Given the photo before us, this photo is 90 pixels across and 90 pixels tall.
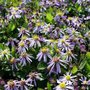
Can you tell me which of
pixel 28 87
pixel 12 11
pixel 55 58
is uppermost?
pixel 12 11

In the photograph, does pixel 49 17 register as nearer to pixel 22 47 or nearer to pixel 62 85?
pixel 22 47

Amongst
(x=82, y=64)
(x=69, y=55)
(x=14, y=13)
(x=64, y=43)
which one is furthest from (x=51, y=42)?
(x=14, y=13)

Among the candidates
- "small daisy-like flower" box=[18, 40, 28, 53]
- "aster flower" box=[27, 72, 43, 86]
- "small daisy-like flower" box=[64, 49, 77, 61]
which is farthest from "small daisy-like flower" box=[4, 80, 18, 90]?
"small daisy-like flower" box=[64, 49, 77, 61]

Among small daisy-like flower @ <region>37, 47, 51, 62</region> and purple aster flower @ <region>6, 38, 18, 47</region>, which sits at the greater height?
purple aster flower @ <region>6, 38, 18, 47</region>

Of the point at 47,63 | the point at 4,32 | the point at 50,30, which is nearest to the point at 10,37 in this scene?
the point at 4,32

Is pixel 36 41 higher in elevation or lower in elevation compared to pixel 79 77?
higher

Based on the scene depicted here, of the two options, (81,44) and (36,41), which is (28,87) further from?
(81,44)

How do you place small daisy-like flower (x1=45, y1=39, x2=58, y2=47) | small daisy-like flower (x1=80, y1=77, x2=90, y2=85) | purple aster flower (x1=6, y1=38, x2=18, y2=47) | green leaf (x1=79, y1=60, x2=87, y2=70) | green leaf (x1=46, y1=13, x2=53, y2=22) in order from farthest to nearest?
green leaf (x1=46, y1=13, x2=53, y2=22)
purple aster flower (x1=6, y1=38, x2=18, y2=47)
small daisy-like flower (x1=45, y1=39, x2=58, y2=47)
green leaf (x1=79, y1=60, x2=87, y2=70)
small daisy-like flower (x1=80, y1=77, x2=90, y2=85)

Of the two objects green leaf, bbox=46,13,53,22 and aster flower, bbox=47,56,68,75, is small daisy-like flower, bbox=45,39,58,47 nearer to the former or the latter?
aster flower, bbox=47,56,68,75

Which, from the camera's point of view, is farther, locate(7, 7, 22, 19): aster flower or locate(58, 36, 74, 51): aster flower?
locate(7, 7, 22, 19): aster flower
